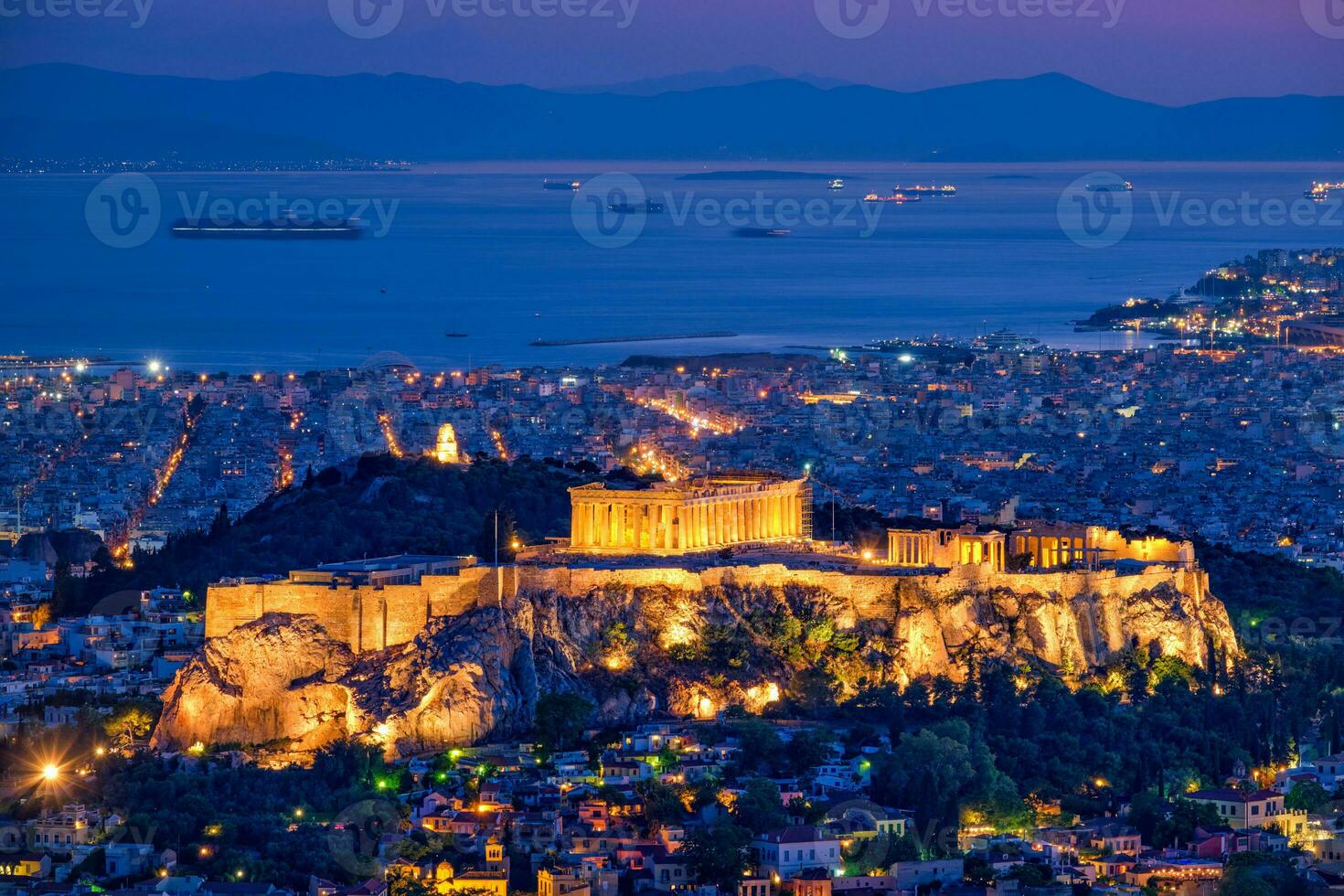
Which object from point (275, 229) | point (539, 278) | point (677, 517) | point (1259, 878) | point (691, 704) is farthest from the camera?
point (275, 229)

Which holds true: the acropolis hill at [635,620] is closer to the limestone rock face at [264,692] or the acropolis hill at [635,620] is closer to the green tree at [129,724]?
the limestone rock face at [264,692]

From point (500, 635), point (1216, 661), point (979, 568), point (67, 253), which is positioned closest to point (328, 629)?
point (500, 635)

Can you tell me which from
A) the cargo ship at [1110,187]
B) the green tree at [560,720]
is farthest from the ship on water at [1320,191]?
the green tree at [560,720]

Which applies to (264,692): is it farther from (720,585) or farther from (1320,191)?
(1320,191)

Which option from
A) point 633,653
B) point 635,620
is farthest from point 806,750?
point 635,620

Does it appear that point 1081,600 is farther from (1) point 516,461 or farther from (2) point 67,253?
(2) point 67,253
